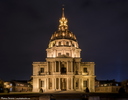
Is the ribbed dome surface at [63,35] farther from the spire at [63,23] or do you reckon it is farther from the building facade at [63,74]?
the building facade at [63,74]

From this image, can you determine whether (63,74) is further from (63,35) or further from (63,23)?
(63,23)

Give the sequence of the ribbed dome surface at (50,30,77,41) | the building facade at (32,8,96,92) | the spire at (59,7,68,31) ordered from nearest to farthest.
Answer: the building facade at (32,8,96,92), the ribbed dome surface at (50,30,77,41), the spire at (59,7,68,31)

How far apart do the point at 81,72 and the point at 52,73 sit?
1015 centimetres

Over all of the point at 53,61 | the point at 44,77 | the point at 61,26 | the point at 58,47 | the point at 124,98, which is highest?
the point at 61,26

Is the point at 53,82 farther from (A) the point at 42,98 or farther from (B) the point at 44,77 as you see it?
(A) the point at 42,98

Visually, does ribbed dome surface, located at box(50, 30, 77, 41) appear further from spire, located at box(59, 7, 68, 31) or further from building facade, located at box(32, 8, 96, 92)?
building facade, located at box(32, 8, 96, 92)

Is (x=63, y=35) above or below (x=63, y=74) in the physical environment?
above

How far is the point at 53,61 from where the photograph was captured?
70.0m

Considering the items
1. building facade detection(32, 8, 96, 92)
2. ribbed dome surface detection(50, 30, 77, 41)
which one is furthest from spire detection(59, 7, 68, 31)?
building facade detection(32, 8, 96, 92)

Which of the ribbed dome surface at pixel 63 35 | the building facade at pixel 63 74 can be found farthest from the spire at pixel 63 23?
the building facade at pixel 63 74

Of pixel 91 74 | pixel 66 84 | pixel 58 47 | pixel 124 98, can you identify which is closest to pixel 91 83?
pixel 91 74

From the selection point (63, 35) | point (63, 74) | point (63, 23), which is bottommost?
point (63, 74)

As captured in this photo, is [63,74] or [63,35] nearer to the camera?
[63,74]

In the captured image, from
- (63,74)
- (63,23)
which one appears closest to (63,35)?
(63,23)
